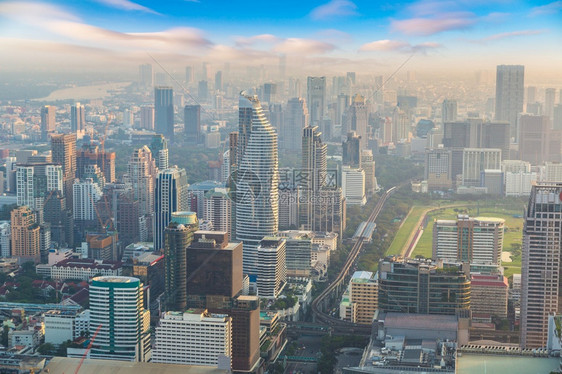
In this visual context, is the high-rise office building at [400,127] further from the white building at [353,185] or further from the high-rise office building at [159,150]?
the high-rise office building at [159,150]

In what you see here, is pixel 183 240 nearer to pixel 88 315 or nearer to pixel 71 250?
pixel 88 315

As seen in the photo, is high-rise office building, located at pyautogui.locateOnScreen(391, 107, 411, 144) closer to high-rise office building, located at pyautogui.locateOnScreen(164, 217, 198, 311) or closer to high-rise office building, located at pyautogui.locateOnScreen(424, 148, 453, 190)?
high-rise office building, located at pyautogui.locateOnScreen(424, 148, 453, 190)

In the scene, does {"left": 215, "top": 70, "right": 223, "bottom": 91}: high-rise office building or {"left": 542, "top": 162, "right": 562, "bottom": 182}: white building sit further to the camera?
{"left": 542, "top": 162, "right": 562, "bottom": 182}: white building

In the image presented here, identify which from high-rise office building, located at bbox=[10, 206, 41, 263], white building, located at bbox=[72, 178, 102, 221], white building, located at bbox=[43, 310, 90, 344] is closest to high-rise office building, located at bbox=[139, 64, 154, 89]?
white building, located at bbox=[72, 178, 102, 221]

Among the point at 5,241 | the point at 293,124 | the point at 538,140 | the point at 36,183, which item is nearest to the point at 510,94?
the point at 538,140

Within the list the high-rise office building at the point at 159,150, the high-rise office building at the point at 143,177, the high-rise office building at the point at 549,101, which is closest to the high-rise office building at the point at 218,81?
the high-rise office building at the point at 143,177

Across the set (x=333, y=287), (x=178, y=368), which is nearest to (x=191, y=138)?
(x=333, y=287)

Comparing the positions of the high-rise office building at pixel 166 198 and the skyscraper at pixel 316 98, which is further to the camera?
the skyscraper at pixel 316 98
